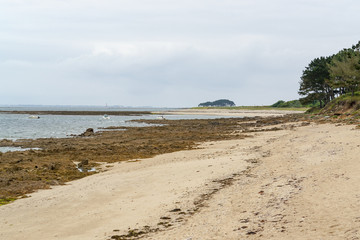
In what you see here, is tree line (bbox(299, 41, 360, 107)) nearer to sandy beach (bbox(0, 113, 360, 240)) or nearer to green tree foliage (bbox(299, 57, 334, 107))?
green tree foliage (bbox(299, 57, 334, 107))

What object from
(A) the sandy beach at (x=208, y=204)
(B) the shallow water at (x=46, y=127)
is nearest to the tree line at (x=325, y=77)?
(B) the shallow water at (x=46, y=127)

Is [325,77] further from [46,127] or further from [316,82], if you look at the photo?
[46,127]

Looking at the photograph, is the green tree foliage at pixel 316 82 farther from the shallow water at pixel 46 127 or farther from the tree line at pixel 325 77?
the shallow water at pixel 46 127

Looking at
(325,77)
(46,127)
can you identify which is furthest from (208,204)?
(325,77)

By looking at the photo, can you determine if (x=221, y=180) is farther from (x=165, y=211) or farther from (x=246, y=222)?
(x=246, y=222)

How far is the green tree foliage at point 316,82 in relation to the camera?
80.6m

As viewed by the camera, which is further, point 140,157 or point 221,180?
point 140,157

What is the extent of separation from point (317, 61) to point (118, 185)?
8386cm

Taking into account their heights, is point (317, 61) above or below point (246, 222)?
above

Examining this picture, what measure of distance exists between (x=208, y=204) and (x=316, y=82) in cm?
8008

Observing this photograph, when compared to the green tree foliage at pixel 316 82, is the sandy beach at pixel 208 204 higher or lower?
lower

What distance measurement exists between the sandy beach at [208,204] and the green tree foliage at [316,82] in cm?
6955

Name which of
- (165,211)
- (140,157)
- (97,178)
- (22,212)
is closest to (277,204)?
(165,211)

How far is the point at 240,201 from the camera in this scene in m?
10.6
